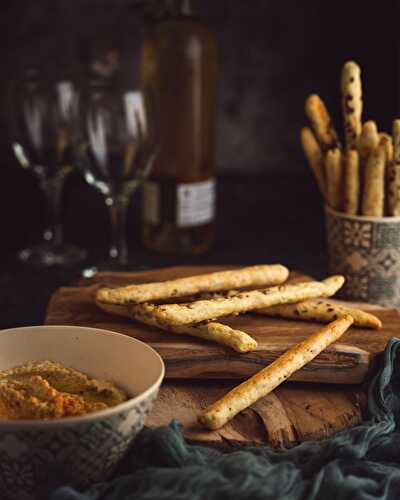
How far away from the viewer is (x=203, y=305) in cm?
85

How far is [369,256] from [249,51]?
674mm

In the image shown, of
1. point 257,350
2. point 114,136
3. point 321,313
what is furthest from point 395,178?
point 114,136

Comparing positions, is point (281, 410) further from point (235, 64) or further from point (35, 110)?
point (235, 64)

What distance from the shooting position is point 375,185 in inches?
39.6

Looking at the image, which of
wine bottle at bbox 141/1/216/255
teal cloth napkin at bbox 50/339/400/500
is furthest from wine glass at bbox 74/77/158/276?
teal cloth napkin at bbox 50/339/400/500

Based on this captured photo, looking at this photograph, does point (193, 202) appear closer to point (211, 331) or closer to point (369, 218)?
point (369, 218)

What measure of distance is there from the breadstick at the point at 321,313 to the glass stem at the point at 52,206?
22.2 inches

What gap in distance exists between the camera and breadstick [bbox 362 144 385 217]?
0.99 m

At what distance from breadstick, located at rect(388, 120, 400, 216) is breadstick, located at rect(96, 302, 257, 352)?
30 cm

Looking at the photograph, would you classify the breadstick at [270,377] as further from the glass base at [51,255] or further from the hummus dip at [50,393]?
the glass base at [51,255]

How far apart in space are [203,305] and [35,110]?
587 millimetres

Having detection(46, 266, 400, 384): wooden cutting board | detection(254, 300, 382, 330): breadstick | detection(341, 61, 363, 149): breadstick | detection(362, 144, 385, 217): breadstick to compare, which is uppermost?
detection(341, 61, 363, 149): breadstick

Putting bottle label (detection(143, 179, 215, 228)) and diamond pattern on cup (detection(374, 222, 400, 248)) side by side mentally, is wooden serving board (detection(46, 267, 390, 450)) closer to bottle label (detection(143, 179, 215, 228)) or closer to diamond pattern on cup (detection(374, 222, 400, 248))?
diamond pattern on cup (detection(374, 222, 400, 248))

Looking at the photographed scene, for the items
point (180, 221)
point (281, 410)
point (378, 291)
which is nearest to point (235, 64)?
point (180, 221)
